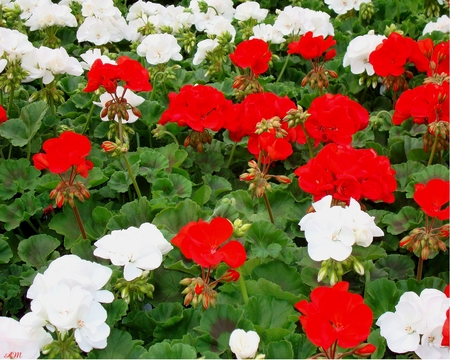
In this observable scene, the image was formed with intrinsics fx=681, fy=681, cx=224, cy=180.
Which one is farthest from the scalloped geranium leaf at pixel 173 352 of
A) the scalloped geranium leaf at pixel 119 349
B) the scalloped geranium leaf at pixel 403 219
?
the scalloped geranium leaf at pixel 403 219

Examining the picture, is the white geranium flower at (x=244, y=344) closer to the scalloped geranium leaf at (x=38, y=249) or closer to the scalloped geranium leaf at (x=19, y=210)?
the scalloped geranium leaf at (x=38, y=249)

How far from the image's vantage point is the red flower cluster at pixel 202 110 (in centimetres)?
241

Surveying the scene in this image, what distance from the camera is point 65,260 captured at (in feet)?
5.37

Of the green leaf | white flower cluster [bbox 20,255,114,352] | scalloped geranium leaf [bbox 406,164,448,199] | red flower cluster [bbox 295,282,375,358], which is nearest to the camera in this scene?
red flower cluster [bbox 295,282,375,358]

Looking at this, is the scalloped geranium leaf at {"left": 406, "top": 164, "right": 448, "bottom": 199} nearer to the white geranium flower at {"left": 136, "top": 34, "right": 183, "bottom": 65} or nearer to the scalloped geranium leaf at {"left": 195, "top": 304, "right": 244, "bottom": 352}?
A: the scalloped geranium leaf at {"left": 195, "top": 304, "right": 244, "bottom": 352}

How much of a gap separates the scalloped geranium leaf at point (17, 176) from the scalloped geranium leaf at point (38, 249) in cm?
28

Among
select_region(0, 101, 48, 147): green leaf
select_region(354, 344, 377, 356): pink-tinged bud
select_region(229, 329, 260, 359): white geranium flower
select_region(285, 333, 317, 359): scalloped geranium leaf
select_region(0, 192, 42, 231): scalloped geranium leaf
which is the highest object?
select_region(354, 344, 377, 356): pink-tinged bud

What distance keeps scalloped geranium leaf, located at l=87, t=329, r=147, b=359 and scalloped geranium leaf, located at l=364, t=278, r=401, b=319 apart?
2.06 feet

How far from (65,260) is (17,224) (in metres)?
0.71

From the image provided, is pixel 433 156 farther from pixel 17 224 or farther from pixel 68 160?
pixel 17 224

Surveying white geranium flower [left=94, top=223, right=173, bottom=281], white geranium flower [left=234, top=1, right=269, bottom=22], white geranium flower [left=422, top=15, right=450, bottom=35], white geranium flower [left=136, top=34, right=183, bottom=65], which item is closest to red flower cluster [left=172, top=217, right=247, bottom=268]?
white geranium flower [left=94, top=223, right=173, bottom=281]

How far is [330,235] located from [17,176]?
128cm

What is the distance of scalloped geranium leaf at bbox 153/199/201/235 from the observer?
2068mm

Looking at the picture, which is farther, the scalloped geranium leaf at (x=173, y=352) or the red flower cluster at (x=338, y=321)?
the scalloped geranium leaf at (x=173, y=352)
